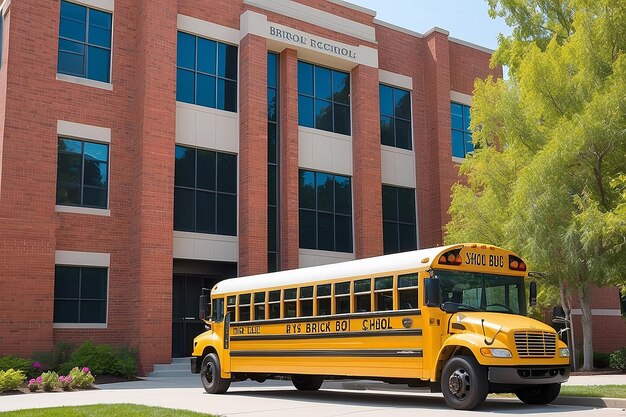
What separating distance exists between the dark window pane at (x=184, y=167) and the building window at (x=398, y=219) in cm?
852

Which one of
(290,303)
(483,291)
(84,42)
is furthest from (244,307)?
(84,42)

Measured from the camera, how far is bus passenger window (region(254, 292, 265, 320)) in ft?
52.6

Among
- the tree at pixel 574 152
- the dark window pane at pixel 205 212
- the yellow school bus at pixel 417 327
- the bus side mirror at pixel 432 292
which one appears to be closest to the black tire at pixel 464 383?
the yellow school bus at pixel 417 327

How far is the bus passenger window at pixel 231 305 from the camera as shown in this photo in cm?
1687

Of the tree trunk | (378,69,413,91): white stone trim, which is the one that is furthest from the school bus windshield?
(378,69,413,91): white stone trim

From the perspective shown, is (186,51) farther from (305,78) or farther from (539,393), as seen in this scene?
(539,393)

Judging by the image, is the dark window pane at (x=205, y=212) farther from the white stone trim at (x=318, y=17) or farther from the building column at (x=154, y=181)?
the white stone trim at (x=318, y=17)

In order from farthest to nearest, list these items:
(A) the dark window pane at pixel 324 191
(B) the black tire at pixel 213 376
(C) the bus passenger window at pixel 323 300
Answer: (A) the dark window pane at pixel 324 191 < (B) the black tire at pixel 213 376 < (C) the bus passenger window at pixel 323 300

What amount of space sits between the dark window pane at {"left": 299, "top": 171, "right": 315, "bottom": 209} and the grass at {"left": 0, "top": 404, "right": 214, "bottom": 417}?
15.9m

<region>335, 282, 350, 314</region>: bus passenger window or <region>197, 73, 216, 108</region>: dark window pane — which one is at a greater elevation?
<region>197, 73, 216, 108</region>: dark window pane

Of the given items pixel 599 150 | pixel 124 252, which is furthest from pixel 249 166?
pixel 599 150

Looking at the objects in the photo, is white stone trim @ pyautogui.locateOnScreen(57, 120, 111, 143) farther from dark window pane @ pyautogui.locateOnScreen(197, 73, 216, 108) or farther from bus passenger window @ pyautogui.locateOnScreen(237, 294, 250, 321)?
bus passenger window @ pyautogui.locateOnScreen(237, 294, 250, 321)

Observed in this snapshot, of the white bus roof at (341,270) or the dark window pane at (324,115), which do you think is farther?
the dark window pane at (324,115)

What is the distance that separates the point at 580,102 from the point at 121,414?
1534 centimetres
